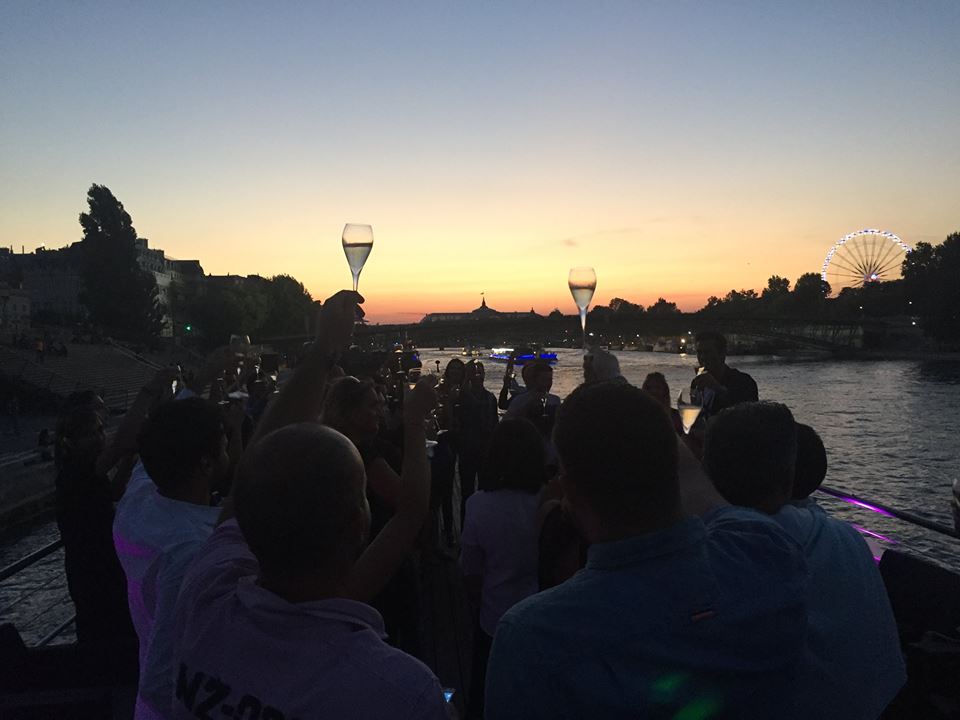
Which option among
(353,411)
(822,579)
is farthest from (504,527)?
(822,579)

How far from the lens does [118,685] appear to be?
2584 mm

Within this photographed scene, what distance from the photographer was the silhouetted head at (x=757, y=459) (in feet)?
5.51

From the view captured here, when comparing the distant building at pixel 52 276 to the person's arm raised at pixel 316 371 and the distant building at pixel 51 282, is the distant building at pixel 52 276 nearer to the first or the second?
the distant building at pixel 51 282

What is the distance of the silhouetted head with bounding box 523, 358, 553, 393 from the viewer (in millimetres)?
5328

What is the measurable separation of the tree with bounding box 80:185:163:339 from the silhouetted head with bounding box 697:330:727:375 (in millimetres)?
61262

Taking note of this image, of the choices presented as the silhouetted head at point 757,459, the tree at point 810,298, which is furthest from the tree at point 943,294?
the silhouetted head at point 757,459

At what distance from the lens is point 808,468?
7.07 ft

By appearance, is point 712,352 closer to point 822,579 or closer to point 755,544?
point 822,579

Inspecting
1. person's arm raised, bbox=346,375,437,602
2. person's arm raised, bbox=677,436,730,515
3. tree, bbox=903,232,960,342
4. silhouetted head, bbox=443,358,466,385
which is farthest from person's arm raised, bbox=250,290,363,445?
tree, bbox=903,232,960,342

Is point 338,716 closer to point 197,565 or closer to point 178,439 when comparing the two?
point 197,565

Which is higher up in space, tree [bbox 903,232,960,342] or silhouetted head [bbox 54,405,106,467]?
tree [bbox 903,232,960,342]

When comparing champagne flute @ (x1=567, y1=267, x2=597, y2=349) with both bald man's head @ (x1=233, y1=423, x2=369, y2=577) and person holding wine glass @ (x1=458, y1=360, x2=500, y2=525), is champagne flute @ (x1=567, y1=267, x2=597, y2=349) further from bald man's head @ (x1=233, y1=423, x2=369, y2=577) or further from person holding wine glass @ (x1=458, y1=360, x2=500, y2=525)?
bald man's head @ (x1=233, y1=423, x2=369, y2=577)

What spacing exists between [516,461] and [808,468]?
1.09 metres

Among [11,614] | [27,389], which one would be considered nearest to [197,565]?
[11,614]
